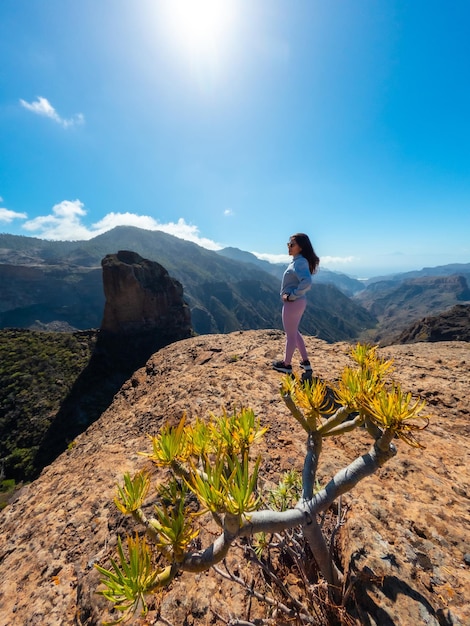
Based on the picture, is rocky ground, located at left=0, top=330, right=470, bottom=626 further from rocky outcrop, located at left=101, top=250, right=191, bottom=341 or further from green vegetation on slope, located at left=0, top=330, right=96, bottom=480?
rocky outcrop, located at left=101, top=250, right=191, bottom=341

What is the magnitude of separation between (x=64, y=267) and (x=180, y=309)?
17834 cm

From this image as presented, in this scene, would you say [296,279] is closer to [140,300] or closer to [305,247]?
[305,247]

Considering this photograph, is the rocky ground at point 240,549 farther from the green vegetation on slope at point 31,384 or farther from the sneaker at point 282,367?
the green vegetation on slope at point 31,384

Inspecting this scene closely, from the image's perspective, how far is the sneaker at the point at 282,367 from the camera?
785cm

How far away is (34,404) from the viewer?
124 ft

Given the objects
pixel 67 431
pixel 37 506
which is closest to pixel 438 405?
pixel 37 506

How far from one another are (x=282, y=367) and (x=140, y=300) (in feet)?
166

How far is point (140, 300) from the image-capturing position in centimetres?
5425

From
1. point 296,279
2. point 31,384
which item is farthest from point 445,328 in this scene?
point 31,384

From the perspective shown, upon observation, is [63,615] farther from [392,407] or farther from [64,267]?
[64,267]

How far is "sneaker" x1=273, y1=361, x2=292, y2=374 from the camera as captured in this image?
25.8 feet

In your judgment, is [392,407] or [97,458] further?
[97,458]

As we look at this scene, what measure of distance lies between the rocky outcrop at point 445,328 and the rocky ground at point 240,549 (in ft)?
211

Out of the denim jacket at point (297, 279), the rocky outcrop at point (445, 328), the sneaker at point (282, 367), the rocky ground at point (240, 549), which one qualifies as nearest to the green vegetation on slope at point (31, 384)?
the rocky ground at point (240, 549)
